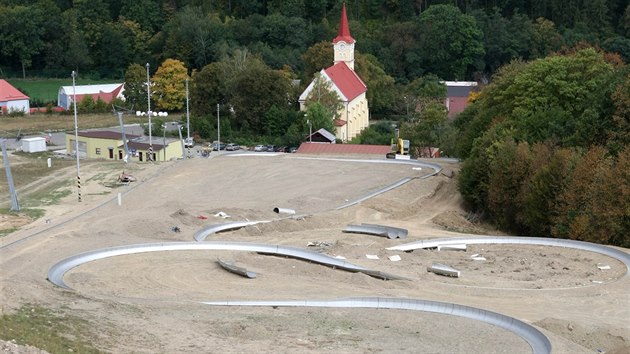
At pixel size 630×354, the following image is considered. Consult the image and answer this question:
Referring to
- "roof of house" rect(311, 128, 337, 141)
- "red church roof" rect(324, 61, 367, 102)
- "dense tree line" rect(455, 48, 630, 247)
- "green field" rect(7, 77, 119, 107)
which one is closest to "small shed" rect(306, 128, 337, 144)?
"roof of house" rect(311, 128, 337, 141)

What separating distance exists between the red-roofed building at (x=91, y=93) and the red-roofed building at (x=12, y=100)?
11.6ft

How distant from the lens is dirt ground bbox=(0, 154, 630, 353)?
24.5m

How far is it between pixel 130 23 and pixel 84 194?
66059 millimetres

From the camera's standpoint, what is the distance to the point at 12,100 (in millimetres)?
89250

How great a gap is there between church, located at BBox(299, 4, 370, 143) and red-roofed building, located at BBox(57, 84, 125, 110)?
884 inches

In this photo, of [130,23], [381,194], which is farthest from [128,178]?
[130,23]

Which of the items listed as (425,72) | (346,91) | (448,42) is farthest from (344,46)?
(425,72)

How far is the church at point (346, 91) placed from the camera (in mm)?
79375

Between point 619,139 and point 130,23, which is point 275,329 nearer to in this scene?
point 619,139

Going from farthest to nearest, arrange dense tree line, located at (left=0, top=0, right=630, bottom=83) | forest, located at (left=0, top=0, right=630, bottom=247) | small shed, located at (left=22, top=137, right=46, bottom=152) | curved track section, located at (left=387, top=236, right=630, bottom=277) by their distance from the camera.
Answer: dense tree line, located at (left=0, top=0, right=630, bottom=83), small shed, located at (left=22, top=137, right=46, bottom=152), forest, located at (left=0, top=0, right=630, bottom=247), curved track section, located at (left=387, top=236, right=630, bottom=277)

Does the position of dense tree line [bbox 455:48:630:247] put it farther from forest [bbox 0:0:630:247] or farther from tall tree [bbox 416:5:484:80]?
tall tree [bbox 416:5:484:80]

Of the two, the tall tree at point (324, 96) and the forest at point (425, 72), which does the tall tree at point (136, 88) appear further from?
the tall tree at point (324, 96)

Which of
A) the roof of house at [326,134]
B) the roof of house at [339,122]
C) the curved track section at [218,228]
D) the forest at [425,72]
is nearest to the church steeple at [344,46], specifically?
the forest at [425,72]

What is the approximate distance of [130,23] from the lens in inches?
4348
